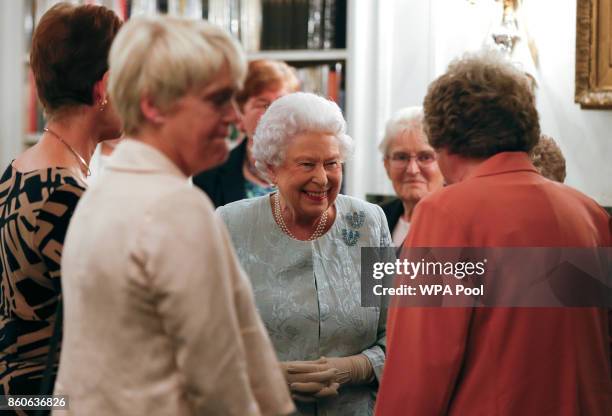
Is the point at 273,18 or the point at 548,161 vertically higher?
the point at 273,18

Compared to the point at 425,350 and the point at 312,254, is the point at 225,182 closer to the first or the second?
the point at 312,254

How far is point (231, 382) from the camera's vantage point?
3.79 ft

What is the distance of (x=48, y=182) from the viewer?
167 centimetres

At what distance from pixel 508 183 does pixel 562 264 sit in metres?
0.19

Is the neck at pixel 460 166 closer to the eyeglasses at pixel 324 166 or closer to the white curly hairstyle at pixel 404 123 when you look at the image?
the eyeglasses at pixel 324 166

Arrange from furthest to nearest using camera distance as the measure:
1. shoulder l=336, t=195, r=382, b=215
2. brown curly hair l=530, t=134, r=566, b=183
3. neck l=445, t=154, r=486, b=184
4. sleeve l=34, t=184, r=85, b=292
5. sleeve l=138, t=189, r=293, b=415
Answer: brown curly hair l=530, t=134, r=566, b=183 < shoulder l=336, t=195, r=382, b=215 < neck l=445, t=154, r=486, b=184 < sleeve l=34, t=184, r=85, b=292 < sleeve l=138, t=189, r=293, b=415

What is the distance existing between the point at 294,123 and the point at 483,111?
57 centimetres

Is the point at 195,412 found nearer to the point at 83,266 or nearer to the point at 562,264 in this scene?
the point at 83,266

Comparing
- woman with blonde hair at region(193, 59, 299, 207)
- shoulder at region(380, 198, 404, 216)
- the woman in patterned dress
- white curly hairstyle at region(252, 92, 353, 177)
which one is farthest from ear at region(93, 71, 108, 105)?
woman with blonde hair at region(193, 59, 299, 207)

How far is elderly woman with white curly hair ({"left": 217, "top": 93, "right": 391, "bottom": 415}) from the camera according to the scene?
6.83 ft

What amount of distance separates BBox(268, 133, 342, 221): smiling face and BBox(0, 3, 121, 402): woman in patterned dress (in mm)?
510

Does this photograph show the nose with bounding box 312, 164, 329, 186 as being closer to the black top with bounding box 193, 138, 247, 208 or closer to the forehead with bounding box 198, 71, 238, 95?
the forehead with bounding box 198, 71, 238, 95

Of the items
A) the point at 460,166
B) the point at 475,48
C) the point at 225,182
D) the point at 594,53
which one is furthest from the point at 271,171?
the point at 225,182

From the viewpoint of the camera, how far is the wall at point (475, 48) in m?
2.68
